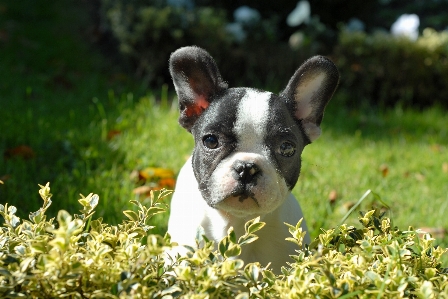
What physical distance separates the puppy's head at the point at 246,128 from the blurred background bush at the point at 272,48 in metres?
3.55

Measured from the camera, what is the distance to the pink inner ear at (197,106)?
2186mm

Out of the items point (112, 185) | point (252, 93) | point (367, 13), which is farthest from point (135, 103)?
point (367, 13)

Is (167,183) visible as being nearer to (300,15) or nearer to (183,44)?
(183,44)

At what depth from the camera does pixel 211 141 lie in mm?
2008

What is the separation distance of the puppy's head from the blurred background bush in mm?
3549

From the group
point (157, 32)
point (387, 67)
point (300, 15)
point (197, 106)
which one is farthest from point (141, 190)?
point (300, 15)

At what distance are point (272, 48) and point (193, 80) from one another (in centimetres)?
422

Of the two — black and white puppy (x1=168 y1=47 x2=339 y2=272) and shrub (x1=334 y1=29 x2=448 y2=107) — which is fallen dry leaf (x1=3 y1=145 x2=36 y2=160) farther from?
shrub (x1=334 y1=29 x2=448 y2=107)

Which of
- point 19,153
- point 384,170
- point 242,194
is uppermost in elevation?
point 242,194

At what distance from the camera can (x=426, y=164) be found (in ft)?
14.4

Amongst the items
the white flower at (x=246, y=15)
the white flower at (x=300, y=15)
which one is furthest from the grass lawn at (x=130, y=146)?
the white flower at (x=300, y=15)

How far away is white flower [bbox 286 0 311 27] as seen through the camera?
7.18 m

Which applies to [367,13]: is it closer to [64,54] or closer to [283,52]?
[283,52]

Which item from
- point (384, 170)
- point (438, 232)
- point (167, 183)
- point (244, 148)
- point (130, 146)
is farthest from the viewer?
point (384, 170)
